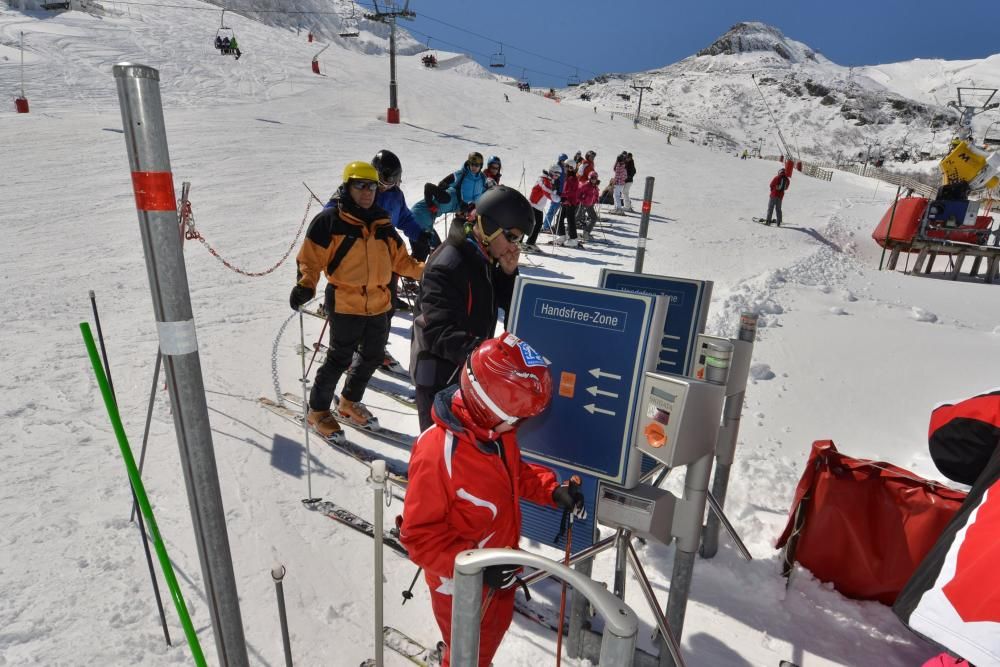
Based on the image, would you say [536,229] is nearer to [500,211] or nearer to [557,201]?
[557,201]

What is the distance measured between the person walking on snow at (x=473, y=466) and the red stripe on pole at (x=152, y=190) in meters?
1.13

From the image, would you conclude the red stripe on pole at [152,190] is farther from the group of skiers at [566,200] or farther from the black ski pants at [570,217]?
the black ski pants at [570,217]

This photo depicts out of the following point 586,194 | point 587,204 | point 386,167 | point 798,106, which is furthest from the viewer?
point 798,106

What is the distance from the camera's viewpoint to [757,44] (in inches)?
5689

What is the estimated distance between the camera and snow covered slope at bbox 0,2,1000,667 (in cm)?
283

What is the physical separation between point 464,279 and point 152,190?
75.4 inches

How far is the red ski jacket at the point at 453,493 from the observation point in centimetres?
200

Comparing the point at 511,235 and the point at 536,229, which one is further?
the point at 536,229

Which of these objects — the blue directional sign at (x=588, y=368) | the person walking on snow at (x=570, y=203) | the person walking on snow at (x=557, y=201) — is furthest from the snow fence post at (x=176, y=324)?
the person walking on snow at (x=570, y=203)

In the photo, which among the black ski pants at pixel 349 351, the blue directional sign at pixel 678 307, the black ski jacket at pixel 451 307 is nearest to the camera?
the black ski jacket at pixel 451 307

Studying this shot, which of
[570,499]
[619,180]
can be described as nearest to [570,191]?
[619,180]

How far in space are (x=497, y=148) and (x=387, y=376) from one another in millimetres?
A: 19256

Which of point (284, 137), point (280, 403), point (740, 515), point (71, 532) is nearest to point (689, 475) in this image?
point (740, 515)

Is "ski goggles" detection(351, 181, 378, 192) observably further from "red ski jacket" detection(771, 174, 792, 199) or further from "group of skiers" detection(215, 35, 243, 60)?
"group of skiers" detection(215, 35, 243, 60)
